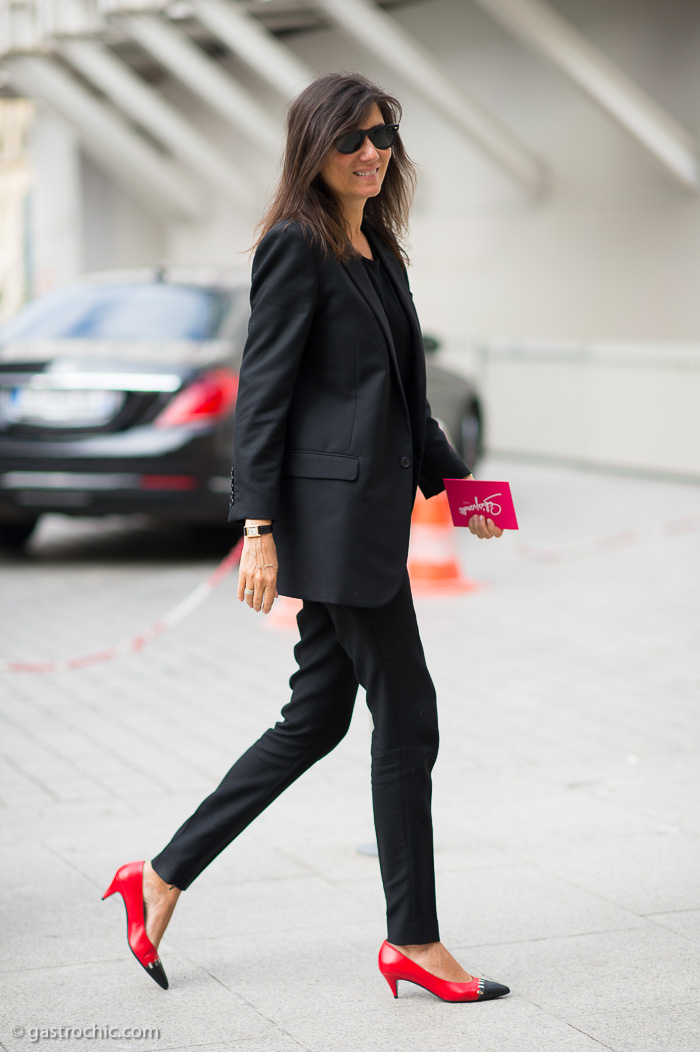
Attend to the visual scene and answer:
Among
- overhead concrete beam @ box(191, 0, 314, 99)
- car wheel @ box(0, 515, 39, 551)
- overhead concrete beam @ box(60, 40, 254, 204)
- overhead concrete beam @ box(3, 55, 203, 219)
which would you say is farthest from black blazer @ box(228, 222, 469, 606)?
overhead concrete beam @ box(3, 55, 203, 219)

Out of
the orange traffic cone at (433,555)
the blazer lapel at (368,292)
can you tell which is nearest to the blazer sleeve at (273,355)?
the blazer lapel at (368,292)

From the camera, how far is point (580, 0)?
15406 millimetres

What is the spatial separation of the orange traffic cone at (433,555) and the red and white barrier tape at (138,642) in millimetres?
1031

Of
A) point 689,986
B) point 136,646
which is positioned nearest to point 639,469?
point 136,646

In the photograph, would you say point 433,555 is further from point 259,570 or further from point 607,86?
point 607,86

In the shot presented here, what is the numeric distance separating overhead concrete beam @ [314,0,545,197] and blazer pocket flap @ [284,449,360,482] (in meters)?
13.5

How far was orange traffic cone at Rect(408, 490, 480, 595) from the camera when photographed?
8406 mm

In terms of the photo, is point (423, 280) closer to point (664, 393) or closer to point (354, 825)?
point (664, 393)

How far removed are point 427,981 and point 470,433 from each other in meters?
8.98

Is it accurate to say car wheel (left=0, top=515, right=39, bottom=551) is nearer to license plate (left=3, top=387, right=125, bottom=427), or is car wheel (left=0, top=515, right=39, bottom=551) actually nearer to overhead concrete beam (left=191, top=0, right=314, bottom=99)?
license plate (left=3, top=387, right=125, bottom=427)

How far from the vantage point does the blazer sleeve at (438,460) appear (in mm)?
3441

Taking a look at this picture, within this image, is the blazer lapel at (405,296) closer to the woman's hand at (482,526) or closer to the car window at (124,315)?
the woman's hand at (482,526)

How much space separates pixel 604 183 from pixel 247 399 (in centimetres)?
1302

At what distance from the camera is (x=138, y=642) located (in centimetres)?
710
